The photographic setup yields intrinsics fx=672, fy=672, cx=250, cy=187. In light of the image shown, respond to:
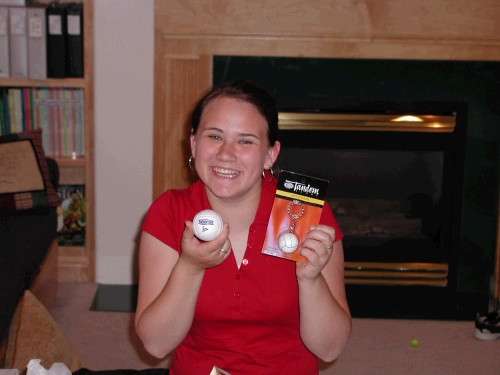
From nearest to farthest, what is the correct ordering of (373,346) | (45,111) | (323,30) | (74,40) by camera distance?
(373,346)
(323,30)
(74,40)
(45,111)

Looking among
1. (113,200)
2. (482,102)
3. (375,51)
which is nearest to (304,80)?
(375,51)

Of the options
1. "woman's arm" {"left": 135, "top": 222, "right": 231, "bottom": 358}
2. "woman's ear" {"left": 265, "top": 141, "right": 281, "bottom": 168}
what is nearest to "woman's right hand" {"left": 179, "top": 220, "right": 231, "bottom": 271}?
"woman's arm" {"left": 135, "top": 222, "right": 231, "bottom": 358}

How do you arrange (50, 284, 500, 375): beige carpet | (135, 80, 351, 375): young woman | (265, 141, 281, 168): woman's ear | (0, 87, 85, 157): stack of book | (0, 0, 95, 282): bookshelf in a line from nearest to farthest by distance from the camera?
1. (135, 80, 351, 375): young woman
2. (265, 141, 281, 168): woman's ear
3. (50, 284, 500, 375): beige carpet
4. (0, 0, 95, 282): bookshelf
5. (0, 87, 85, 157): stack of book

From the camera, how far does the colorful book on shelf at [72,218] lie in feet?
10.4

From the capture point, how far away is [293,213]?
4.01 feet

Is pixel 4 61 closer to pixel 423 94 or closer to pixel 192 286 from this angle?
pixel 423 94

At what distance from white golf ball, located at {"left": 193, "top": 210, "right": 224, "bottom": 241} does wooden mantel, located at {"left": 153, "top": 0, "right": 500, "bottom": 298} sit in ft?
5.97

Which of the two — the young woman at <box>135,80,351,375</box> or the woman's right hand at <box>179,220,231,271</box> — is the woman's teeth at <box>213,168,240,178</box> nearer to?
the young woman at <box>135,80,351,375</box>

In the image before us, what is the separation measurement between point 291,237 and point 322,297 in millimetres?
153

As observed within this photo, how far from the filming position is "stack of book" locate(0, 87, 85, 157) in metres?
3.07

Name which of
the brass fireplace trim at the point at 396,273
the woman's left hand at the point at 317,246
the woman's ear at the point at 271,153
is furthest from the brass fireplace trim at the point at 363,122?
the woman's left hand at the point at 317,246

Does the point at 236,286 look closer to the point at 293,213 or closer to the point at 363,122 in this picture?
the point at 293,213

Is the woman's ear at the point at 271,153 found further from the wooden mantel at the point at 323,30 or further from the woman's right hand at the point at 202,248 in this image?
the wooden mantel at the point at 323,30

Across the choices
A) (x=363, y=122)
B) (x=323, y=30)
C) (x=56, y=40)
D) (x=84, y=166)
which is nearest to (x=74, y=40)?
(x=56, y=40)
